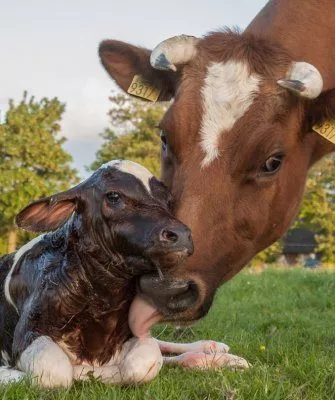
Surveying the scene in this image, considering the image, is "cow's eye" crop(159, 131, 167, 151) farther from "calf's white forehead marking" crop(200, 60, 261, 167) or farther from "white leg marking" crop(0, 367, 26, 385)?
"white leg marking" crop(0, 367, 26, 385)

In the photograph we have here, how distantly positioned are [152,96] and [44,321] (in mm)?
2339

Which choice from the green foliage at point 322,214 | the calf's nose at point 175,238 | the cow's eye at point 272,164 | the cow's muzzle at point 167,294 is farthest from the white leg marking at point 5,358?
the green foliage at point 322,214

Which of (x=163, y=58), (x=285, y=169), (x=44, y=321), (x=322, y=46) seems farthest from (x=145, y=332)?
(x=322, y=46)

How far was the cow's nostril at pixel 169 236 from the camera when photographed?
316 cm

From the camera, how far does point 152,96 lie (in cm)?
525

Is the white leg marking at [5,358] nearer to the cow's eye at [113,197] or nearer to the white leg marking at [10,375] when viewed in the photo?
the white leg marking at [10,375]

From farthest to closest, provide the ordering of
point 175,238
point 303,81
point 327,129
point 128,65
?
point 128,65, point 327,129, point 303,81, point 175,238

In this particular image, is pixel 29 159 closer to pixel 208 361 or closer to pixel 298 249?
pixel 208 361

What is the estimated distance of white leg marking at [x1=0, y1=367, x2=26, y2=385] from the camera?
3250 millimetres

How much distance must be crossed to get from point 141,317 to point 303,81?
1880 mm

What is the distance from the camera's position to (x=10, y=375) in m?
3.37

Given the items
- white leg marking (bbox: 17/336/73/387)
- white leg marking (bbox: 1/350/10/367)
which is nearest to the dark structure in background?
white leg marking (bbox: 1/350/10/367)

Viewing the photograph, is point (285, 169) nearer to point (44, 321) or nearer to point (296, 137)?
point (296, 137)

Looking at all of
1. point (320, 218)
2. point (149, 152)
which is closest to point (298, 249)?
point (320, 218)
